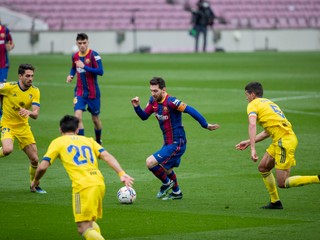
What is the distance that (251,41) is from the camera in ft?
178

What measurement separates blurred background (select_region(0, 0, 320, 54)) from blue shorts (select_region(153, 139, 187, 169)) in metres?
36.5

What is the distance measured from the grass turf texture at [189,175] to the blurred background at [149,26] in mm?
17313

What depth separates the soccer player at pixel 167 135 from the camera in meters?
12.5

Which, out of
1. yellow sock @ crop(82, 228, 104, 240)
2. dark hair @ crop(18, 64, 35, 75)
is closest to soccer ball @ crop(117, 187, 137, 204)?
dark hair @ crop(18, 64, 35, 75)

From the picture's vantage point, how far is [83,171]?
9.02 m

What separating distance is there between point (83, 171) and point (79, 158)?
15cm

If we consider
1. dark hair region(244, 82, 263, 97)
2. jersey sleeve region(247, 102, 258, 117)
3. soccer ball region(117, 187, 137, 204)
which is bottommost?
soccer ball region(117, 187, 137, 204)

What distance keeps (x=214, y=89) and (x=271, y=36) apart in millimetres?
25977

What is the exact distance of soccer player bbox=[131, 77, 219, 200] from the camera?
41.0 feet

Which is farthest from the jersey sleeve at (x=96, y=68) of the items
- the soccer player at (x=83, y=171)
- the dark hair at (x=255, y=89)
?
the soccer player at (x=83, y=171)

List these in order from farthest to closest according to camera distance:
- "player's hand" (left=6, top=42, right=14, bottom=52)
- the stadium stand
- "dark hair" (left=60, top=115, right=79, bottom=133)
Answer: the stadium stand → "player's hand" (left=6, top=42, right=14, bottom=52) → "dark hair" (left=60, top=115, right=79, bottom=133)

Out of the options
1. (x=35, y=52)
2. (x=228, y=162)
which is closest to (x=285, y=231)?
(x=228, y=162)

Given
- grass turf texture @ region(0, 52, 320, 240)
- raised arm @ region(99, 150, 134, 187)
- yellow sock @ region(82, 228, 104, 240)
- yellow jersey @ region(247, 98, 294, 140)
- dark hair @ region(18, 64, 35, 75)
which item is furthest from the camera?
dark hair @ region(18, 64, 35, 75)

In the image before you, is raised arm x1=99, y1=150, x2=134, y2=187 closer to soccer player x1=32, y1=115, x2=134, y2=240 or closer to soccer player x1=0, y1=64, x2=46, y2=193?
soccer player x1=32, y1=115, x2=134, y2=240
